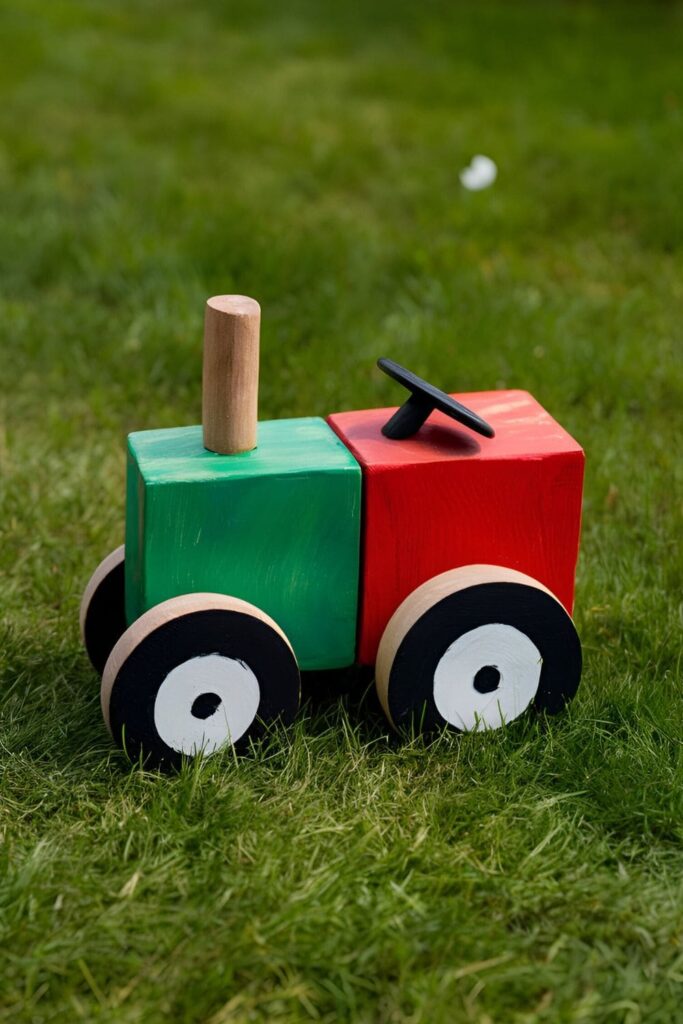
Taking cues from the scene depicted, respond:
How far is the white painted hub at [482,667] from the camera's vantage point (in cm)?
238

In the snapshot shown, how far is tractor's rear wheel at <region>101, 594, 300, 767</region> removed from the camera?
224cm

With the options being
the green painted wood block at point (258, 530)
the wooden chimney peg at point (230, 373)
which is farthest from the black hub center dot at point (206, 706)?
the wooden chimney peg at point (230, 373)

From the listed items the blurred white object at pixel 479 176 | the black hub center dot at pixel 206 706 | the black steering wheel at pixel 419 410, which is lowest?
the black hub center dot at pixel 206 706

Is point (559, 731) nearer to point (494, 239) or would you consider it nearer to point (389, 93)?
point (494, 239)

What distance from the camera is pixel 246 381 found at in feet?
7.73

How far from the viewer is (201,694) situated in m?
2.29

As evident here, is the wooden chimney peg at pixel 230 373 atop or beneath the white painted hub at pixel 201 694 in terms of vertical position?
atop

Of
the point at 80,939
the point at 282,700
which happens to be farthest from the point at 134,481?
the point at 80,939

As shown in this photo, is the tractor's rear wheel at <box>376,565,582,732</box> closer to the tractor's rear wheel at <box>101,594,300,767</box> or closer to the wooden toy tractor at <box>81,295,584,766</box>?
the wooden toy tractor at <box>81,295,584,766</box>

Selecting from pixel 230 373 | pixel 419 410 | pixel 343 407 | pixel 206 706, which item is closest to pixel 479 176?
pixel 343 407

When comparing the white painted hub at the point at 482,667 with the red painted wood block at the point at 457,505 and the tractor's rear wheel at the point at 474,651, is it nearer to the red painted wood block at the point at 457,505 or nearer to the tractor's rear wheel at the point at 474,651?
the tractor's rear wheel at the point at 474,651

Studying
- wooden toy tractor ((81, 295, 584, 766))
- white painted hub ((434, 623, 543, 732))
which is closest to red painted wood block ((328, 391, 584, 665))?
wooden toy tractor ((81, 295, 584, 766))

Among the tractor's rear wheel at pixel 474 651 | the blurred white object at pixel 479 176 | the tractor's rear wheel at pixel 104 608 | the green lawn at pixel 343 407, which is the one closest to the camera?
the green lawn at pixel 343 407

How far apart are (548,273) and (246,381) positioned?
2.52 metres
